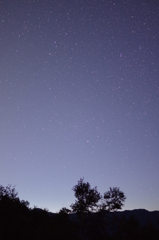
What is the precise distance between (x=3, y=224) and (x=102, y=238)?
68.2 feet

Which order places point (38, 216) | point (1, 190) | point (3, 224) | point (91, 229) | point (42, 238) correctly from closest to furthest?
point (42, 238), point (3, 224), point (38, 216), point (1, 190), point (91, 229)

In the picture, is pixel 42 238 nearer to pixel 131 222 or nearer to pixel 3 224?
pixel 3 224

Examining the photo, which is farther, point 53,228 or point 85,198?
point 85,198

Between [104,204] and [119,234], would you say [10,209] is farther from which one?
[104,204]

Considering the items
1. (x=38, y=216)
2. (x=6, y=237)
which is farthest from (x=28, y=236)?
(x=38, y=216)

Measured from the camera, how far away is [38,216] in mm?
26328

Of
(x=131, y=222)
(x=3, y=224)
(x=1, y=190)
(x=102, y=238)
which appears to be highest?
(x=1, y=190)

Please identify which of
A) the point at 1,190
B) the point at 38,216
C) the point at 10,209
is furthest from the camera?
the point at 1,190

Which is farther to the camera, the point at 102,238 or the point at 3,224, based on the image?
the point at 102,238

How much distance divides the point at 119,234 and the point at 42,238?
1614 centimetres

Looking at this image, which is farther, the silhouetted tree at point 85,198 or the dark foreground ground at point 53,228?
the silhouetted tree at point 85,198

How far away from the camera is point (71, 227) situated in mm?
18078

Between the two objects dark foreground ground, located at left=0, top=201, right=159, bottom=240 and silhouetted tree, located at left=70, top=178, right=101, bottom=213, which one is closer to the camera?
dark foreground ground, located at left=0, top=201, right=159, bottom=240

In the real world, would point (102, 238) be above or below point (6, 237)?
below
